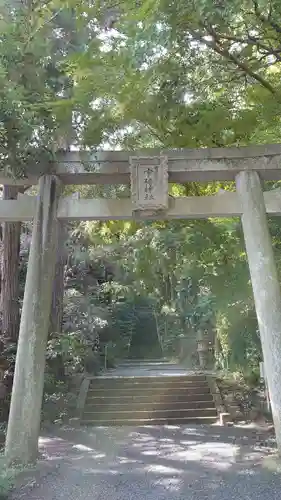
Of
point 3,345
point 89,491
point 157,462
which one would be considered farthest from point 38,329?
point 3,345

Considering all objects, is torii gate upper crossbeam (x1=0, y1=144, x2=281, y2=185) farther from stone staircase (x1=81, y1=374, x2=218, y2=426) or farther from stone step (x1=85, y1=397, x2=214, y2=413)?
stone step (x1=85, y1=397, x2=214, y2=413)

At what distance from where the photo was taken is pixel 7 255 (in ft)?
27.1

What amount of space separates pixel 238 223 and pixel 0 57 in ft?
14.5

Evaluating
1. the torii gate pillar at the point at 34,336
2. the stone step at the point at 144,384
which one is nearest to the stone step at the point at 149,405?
the stone step at the point at 144,384

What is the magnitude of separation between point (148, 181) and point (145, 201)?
257 mm

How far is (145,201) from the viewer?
562cm

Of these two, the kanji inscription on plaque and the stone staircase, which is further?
the stone staircase

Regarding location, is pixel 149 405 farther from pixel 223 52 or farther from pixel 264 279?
pixel 223 52

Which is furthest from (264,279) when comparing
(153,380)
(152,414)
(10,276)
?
(153,380)

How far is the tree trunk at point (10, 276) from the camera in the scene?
8.13 metres

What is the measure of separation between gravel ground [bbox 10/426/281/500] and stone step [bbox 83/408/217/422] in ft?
3.33

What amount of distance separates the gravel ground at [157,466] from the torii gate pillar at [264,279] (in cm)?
79

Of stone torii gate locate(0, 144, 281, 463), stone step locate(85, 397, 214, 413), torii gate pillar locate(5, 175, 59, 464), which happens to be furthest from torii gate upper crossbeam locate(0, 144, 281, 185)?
stone step locate(85, 397, 214, 413)

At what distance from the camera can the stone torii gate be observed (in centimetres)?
539
